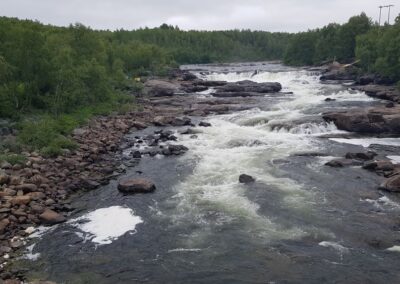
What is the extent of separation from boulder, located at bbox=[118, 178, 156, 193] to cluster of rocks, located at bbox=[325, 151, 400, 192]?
1125cm

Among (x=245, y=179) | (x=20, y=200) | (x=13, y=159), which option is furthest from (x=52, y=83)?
(x=245, y=179)

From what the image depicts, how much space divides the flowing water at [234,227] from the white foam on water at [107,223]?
45mm

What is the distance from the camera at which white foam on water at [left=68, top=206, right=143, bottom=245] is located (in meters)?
17.9

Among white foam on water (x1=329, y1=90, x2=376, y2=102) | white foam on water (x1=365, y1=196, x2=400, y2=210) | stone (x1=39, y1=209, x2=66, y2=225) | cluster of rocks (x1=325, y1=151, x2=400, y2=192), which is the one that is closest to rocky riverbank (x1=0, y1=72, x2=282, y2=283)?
stone (x1=39, y1=209, x2=66, y2=225)

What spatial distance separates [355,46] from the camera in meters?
95.2

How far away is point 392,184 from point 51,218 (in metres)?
16.9

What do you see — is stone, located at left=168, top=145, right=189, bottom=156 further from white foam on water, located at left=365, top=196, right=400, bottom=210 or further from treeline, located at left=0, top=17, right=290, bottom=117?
white foam on water, located at left=365, top=196, right=400, bottom=210

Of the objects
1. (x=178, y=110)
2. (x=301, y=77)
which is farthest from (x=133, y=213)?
(x=301, y=77)

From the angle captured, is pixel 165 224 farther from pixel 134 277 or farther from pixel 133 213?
pixel 134 277

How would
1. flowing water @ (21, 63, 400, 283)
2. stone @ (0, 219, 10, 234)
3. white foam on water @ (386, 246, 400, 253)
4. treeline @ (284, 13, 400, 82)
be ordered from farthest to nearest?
treeline @ (284, 13, 400, 82) < stone @ (0, 219, 10, 234) < white foam on water @ (386, 246, 400, 253) < flowing water @ (21, 63, 400, 283)

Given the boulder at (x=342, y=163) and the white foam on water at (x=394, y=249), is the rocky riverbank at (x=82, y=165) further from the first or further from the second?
the white foam on water at (x=394, y=249)

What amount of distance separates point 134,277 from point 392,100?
140ft

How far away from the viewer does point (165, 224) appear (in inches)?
745

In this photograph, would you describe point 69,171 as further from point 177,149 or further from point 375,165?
point 375,165
